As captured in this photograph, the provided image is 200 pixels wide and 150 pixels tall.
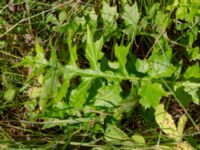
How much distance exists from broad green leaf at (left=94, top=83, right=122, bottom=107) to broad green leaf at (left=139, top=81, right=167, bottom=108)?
14 cm

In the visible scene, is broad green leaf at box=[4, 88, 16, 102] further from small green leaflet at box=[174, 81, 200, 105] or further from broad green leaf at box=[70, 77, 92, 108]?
small green leaflet at box=[174, 81, 200, 105]

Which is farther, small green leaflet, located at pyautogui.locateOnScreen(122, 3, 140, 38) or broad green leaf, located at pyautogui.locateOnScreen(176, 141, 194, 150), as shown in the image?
small green leaflet, located at pyautogui.locateOnScreen(122, 3, 140, 38)

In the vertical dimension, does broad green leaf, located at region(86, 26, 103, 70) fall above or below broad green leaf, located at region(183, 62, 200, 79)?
above

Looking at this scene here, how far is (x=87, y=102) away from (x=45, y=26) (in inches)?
24.9

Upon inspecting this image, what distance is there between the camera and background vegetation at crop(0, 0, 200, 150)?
5.74 feet

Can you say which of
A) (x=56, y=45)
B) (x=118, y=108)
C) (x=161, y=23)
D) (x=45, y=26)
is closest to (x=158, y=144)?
(x=118, y=108)

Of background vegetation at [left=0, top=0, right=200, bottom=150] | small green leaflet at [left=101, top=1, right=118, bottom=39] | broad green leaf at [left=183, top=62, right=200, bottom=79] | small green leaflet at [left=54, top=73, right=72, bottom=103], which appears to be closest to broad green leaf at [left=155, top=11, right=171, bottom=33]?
background vegetation at [left=0, top=0, right=200, bottom=150]

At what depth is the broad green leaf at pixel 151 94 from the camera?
1653 millimetres

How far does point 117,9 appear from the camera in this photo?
2.26 metres

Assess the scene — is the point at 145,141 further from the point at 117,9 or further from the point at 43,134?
the point at 117,9

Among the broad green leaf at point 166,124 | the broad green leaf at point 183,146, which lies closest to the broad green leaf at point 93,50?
the broad green leaf at point 166,124

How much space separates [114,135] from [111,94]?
0.19 meters

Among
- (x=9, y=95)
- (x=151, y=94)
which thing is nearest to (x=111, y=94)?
(x=151, y=94)

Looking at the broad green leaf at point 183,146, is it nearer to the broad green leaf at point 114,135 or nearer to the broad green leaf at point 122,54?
the broad green leaf at point 114,135
